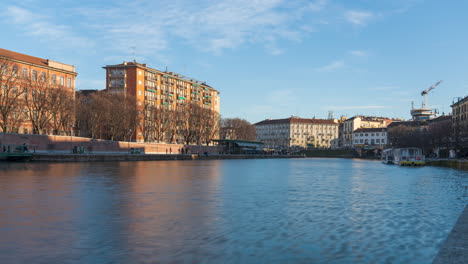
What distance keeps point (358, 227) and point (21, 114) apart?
241ft

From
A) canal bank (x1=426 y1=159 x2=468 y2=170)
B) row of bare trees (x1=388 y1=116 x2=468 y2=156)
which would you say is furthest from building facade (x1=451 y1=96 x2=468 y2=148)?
canal bank (x1=426 y1=159 x2=468 y2=170)

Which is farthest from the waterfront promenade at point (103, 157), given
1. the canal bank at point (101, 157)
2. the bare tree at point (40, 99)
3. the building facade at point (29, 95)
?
the bare tree at point (40, 99)

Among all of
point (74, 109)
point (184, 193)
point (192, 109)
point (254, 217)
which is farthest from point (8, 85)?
point (254, 217)

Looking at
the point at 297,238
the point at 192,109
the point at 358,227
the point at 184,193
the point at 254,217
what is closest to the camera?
the point at 297,238

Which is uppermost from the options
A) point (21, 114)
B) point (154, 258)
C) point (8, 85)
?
point (8, 85)

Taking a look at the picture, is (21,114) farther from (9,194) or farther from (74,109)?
(9,194)

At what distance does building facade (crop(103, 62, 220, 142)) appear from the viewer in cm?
11931

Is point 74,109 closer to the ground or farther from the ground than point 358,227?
farther from the ground

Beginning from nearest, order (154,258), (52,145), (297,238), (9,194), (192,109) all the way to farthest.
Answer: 1. (154,258)
2. (297,238)
3. (9,194)
4. (52,145)
5. (192,109)

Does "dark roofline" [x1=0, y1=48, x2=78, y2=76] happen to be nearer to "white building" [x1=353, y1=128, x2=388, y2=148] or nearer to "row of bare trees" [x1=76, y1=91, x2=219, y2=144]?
"row of bare trees" [x1=76, y1=91, x2=219, y2=144]

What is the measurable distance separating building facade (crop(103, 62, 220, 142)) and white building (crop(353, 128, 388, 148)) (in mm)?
81108

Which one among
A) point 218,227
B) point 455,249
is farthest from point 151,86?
point 455,249

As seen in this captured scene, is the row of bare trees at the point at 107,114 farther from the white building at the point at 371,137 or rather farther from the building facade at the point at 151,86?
the white building at the point at 371,137

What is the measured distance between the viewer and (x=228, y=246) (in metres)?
11.6
